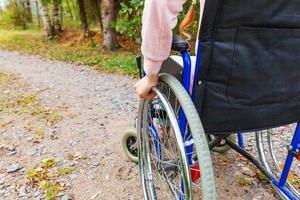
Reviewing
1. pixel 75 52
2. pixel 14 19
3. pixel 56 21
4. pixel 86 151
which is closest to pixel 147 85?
pixel 86 151

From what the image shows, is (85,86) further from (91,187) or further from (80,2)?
(80,2)

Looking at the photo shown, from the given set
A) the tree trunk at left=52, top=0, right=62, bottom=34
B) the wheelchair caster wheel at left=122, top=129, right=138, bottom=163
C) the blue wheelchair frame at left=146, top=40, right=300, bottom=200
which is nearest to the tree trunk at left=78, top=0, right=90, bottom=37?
the tree trunk at left=52, top=0, right=62, bottom=34

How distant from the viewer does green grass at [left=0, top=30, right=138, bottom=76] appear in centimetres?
472

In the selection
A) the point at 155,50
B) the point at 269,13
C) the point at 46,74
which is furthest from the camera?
the point at 46,74

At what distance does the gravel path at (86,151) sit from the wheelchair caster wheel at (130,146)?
64mm

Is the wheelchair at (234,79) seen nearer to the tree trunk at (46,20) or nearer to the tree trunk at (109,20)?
the tree trunk at (109,20)

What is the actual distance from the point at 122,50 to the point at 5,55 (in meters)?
2.11

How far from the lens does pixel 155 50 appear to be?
112cm

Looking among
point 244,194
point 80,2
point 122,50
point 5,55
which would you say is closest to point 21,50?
point 5,55

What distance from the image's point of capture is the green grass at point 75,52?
472 centimetres

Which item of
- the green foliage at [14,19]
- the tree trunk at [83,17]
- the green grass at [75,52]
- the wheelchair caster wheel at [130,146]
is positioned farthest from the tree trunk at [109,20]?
the green foliage at [14,19]

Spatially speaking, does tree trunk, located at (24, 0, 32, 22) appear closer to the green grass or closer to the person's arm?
the green grass

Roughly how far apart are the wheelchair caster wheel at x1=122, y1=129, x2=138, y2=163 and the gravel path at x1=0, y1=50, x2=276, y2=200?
0.21 ft

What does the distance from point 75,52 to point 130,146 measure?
4.13 meters
